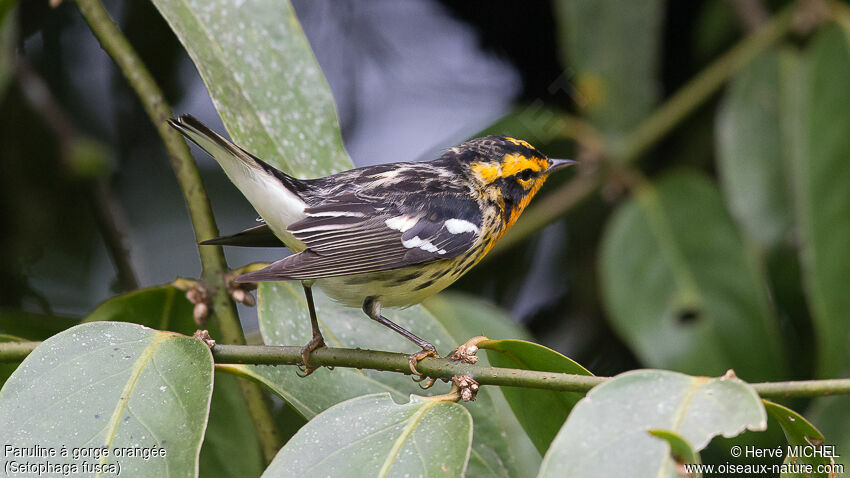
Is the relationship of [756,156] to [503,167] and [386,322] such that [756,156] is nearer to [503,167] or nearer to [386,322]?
[503,167]

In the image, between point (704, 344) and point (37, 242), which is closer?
point (704, 344)

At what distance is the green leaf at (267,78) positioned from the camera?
7.02ft

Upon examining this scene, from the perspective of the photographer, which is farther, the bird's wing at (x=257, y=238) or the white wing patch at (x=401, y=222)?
the white wing patch at (x=401, y=222)

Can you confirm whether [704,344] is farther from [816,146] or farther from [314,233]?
[314,233]

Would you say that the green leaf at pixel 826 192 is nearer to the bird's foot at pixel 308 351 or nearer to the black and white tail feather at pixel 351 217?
the black and white tail feather at pixel 351 217

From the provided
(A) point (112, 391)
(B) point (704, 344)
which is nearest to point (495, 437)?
(A) point (112, 391)

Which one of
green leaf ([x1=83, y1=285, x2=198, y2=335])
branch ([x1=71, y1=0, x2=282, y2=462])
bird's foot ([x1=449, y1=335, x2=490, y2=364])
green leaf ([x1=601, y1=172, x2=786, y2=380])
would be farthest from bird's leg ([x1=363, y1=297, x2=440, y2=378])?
green leaf ([x1=601, y1=172, x2=786, y2=380])

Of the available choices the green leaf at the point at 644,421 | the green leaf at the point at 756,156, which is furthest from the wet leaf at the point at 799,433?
the green leaf at the point at 756,156

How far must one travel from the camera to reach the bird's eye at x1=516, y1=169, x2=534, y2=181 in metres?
2.62

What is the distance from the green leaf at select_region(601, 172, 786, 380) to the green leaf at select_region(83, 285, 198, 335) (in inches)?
66.5

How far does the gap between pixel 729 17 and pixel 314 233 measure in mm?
2644

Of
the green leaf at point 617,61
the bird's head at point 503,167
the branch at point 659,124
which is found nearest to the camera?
the bird's head at point 503,167

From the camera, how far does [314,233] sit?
2.19m

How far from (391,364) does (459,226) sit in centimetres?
74
